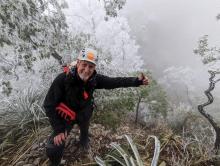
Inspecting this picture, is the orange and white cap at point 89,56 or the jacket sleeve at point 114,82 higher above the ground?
the orange and white cap at point 89,56

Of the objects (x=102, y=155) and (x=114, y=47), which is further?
(x=114, y=47)

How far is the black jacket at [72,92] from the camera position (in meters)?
3.93

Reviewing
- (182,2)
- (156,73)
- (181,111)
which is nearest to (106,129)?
(181,111)

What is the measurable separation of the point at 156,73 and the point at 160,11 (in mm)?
21066

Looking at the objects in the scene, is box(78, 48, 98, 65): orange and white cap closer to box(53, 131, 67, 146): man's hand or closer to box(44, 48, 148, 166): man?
box(44, 48, 148, 166): man

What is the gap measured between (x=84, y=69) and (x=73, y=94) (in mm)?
345

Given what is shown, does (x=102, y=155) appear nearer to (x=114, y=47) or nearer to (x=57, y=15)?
(x=57, y=15)

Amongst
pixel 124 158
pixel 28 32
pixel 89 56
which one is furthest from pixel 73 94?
pixel 28 32

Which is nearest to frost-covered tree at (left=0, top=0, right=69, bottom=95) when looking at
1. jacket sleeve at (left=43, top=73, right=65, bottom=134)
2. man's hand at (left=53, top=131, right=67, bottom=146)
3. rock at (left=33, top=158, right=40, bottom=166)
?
rock at (left=33, top=158, right=40, bottom=166)

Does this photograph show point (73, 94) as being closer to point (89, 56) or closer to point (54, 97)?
point (54, 97)

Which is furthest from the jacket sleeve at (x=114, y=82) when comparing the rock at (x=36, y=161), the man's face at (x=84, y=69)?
the rock at (x=36, y=161)

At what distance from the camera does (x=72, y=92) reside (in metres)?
4.02

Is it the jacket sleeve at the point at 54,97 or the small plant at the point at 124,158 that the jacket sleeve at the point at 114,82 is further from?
the small plant at the point at 124,158

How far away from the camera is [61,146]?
425 centimetres
